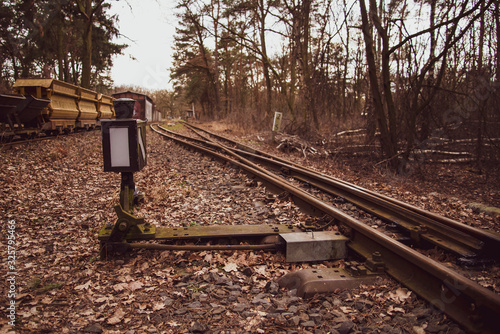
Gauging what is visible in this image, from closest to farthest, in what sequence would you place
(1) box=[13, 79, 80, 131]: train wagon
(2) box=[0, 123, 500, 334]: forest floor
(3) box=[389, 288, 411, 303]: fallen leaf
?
1. (2) box=[0, 123, 500, 334]: forest floor
2. (3) box=[389, 288, 411, 303]: fallen leaf
3. (1) box=[13, 79, 80, 131]: train wagon

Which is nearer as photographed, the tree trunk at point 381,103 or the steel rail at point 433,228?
the steel rail at point 433,228

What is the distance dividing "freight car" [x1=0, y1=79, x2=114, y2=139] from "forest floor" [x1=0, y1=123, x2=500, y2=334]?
14.5ft

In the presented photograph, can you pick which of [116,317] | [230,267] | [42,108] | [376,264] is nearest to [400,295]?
[376,264]

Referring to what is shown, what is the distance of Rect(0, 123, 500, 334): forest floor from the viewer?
1989 mm

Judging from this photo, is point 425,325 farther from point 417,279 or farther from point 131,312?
point 131,312

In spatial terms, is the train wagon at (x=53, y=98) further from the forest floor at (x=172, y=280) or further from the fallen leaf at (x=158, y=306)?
the fallen leaf at (x=158, y=306)

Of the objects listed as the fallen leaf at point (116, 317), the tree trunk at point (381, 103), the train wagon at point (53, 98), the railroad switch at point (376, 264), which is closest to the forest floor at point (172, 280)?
the fallen leaf at point (116, 317)

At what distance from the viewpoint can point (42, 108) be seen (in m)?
9.98

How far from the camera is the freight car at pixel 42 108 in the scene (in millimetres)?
8734

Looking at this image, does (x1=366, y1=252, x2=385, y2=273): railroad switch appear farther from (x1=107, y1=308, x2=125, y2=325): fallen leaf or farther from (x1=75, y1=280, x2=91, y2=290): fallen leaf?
(x1=75, y1=280, x2=91, y2=290): fallen leaf

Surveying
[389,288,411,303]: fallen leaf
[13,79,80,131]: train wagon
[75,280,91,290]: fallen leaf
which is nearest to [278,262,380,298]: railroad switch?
[389,288,411,303]: fallen leaf

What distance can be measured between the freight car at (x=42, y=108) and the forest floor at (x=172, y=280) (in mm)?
4422

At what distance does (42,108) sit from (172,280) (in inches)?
395

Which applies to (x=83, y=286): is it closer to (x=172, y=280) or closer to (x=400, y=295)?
(x=172, y=280)
